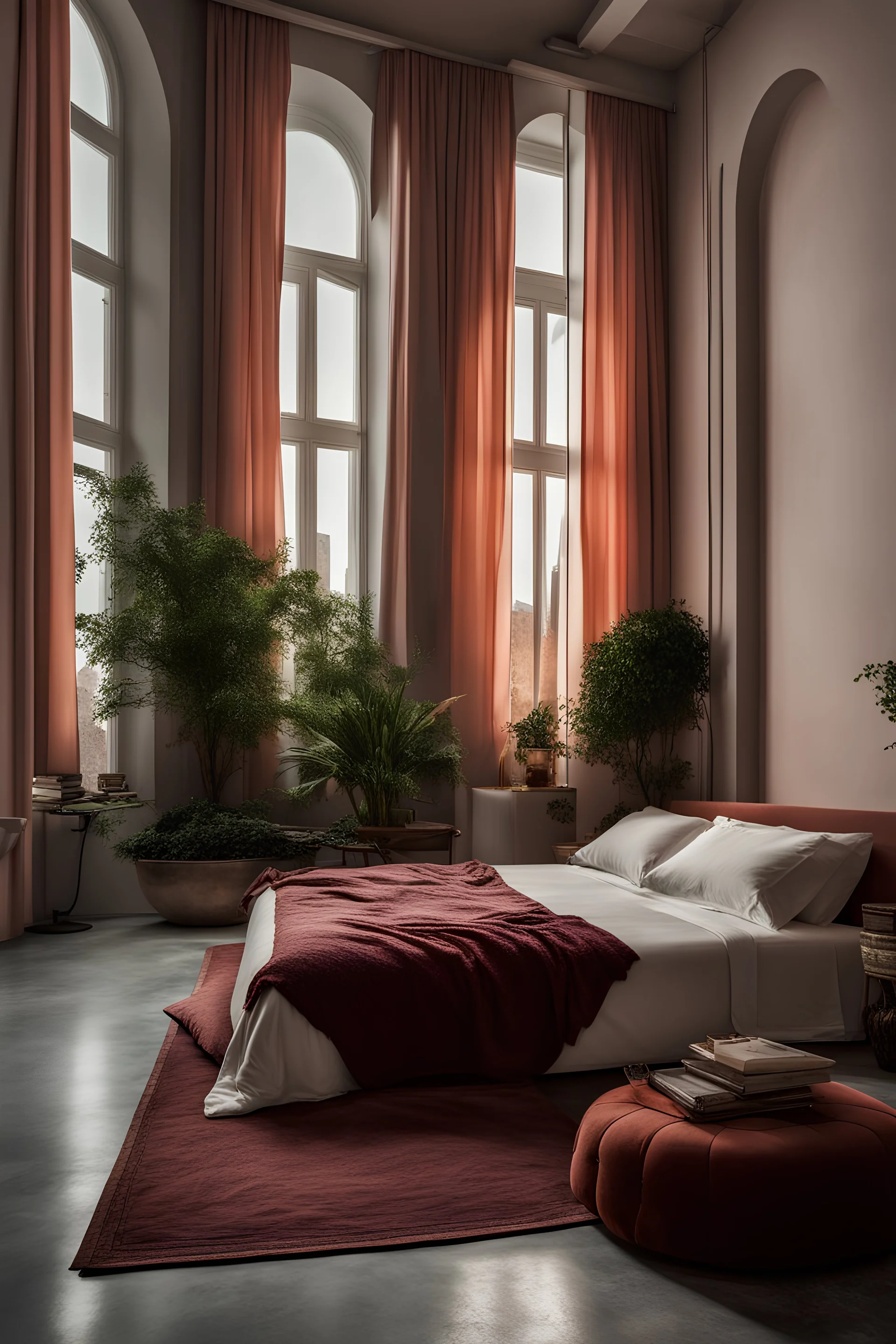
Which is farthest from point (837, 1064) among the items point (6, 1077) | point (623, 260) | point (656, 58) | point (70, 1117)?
point (656, 58)

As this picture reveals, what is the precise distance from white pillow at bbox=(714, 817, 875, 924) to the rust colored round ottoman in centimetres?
176

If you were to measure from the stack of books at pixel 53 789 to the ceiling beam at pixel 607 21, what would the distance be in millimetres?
5953

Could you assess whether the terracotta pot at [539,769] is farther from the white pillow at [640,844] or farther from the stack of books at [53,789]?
the stack of books at [53,789]

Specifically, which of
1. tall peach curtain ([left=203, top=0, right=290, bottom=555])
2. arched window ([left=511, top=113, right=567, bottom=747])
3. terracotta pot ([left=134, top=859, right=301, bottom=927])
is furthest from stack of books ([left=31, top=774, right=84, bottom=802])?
arched window ([left=511, top=113, right=567, bottom=747])

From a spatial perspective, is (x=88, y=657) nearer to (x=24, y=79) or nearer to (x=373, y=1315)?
(x=24, y=79)

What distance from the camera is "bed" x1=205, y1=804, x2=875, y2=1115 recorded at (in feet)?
9.34

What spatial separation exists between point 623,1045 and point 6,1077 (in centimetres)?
191

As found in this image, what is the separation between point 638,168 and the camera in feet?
24.1

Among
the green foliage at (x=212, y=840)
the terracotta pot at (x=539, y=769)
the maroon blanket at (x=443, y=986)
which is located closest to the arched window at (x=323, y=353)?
the terracotta pot at (x=539, y=769)

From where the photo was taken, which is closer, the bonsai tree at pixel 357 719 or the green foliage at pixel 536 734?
the bonsai tree at pixel 357 719

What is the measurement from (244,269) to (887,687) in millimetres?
4732

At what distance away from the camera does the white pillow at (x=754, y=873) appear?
3.80 m

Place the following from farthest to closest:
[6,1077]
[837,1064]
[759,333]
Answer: [759,333]
[837,1064]
[6,1077]

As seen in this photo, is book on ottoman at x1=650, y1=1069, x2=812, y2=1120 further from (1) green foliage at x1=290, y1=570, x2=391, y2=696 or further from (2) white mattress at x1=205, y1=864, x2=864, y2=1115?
(1) green foliage at x1=290, y1=570, x2=391, y2=696
